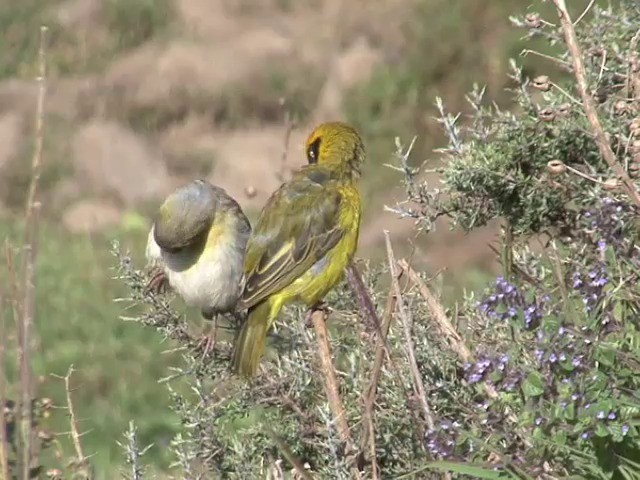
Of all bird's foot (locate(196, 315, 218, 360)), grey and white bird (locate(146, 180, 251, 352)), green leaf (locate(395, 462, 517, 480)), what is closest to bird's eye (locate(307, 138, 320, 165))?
grey and white bird (locate(146, 180, 251, 352))

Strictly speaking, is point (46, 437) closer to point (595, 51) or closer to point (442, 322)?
point (442, 322)

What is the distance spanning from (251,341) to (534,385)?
1632mm

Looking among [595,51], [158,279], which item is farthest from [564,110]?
[158,279]

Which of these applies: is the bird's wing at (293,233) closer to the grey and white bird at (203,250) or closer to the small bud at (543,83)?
the grey and white bird at (203,250)

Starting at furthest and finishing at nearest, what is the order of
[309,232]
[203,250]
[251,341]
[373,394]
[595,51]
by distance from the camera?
[203,250], [309,232], [251,341], [595,51], [373,394]

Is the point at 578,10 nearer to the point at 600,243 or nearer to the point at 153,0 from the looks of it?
the point at 153,0

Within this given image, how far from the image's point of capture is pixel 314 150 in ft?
17.6

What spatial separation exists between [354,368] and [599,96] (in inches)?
37.7

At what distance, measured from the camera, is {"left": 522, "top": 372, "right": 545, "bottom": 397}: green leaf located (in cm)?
271

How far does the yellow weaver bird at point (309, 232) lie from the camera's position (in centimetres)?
489

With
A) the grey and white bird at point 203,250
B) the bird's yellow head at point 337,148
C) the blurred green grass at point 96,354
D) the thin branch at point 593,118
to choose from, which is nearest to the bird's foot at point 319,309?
the grey and white bird at point 203,250

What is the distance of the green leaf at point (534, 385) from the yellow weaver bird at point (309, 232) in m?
2.02

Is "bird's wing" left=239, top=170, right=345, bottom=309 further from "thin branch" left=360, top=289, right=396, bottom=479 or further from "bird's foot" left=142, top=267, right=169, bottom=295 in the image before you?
"thin branch" left=360, top=289, right=396, bottom=479

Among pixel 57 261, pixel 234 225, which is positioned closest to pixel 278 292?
pixel 234 225
